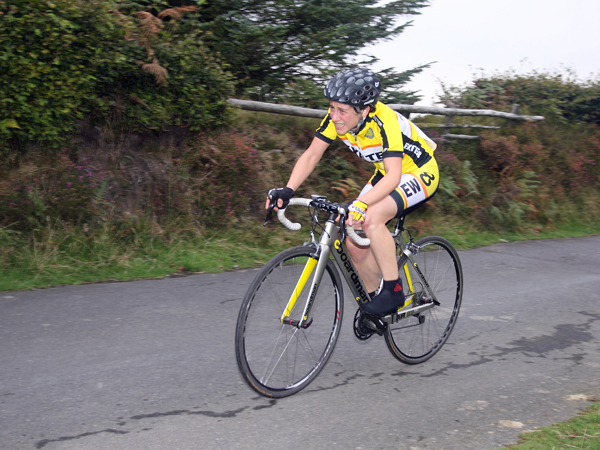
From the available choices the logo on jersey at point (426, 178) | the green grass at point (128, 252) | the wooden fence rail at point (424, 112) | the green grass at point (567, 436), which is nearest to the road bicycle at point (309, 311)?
the logo on jersey at point (426, 178)

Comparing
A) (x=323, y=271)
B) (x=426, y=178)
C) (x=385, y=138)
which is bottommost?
(x=323, y=271)

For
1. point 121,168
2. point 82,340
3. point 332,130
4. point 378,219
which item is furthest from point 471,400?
point 121,168

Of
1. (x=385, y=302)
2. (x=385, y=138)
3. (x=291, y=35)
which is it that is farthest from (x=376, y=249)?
(x=291, y=35)

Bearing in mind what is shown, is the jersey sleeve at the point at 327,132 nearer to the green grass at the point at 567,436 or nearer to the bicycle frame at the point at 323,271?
the bicycle frame at the point at 323,271

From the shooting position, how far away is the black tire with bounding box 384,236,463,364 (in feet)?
14.8

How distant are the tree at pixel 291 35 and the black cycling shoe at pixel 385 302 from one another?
20.5ft

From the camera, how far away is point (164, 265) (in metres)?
6.88

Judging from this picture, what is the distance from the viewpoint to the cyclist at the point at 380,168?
3748 millimetres

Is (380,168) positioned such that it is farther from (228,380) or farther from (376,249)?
(228,380)

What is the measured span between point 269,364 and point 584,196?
1188 cm

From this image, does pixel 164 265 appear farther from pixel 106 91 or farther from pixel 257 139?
pixel 257 139

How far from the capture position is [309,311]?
3791 mm

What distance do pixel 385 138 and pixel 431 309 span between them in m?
1.64

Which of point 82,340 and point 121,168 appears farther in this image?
point 121,168
